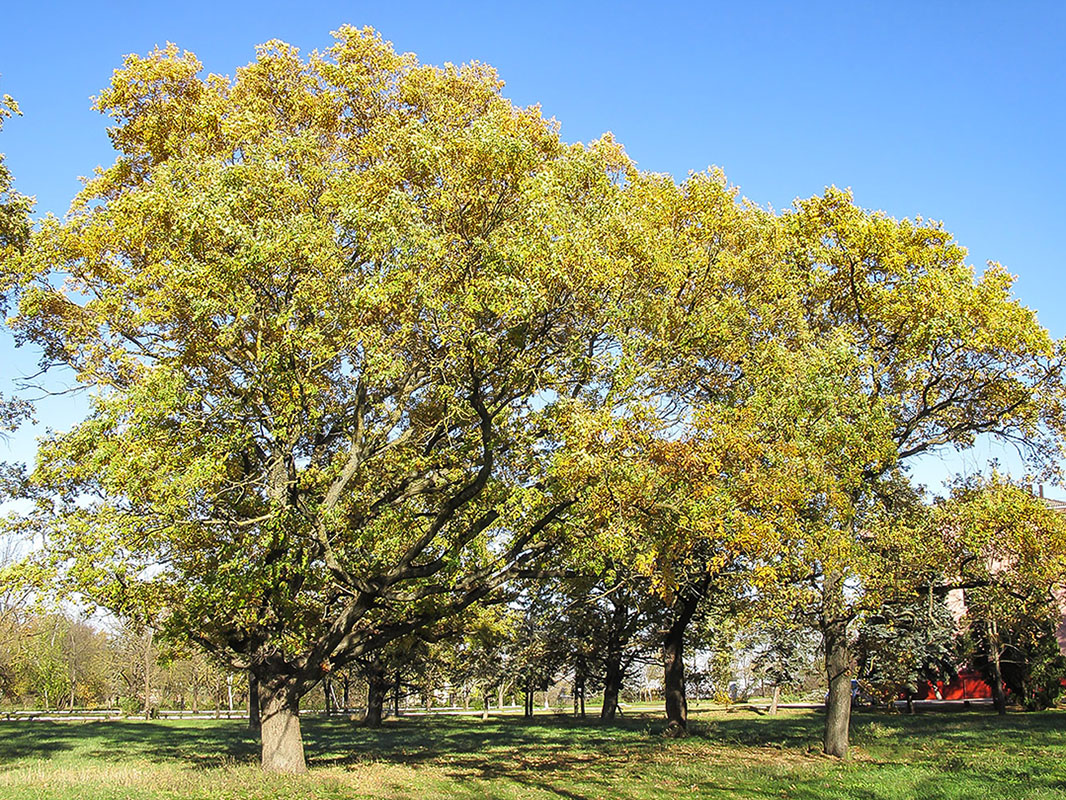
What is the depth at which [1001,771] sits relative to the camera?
18000 mm

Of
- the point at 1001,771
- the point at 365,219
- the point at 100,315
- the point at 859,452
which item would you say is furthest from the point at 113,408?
the point at 1001,771

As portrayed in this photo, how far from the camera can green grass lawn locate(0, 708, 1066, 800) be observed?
15.7 m

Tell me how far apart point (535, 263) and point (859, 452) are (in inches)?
388

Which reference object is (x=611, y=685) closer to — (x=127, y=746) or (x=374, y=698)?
(x=374, y=698)

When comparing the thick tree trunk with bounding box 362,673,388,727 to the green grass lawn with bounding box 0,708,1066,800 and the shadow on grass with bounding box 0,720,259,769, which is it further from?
the green grass lawn with bounding box 0,708,1066,800

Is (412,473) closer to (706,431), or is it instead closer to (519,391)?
(519,391)

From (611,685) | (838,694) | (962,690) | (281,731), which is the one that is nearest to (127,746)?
(281,731)

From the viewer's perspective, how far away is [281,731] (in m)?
18.9

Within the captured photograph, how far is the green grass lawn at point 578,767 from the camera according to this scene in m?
15.7

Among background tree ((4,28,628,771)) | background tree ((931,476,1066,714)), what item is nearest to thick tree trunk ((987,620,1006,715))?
background tree ((931,476,1066,714))

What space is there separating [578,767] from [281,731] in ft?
25.7

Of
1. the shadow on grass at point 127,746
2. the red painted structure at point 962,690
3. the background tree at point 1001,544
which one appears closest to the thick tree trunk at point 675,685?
the background tree at point 1001,544

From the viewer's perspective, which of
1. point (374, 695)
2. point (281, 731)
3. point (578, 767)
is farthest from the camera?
point (374, 695)

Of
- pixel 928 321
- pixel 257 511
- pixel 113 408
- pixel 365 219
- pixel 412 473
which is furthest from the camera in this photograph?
pixel 928 321
